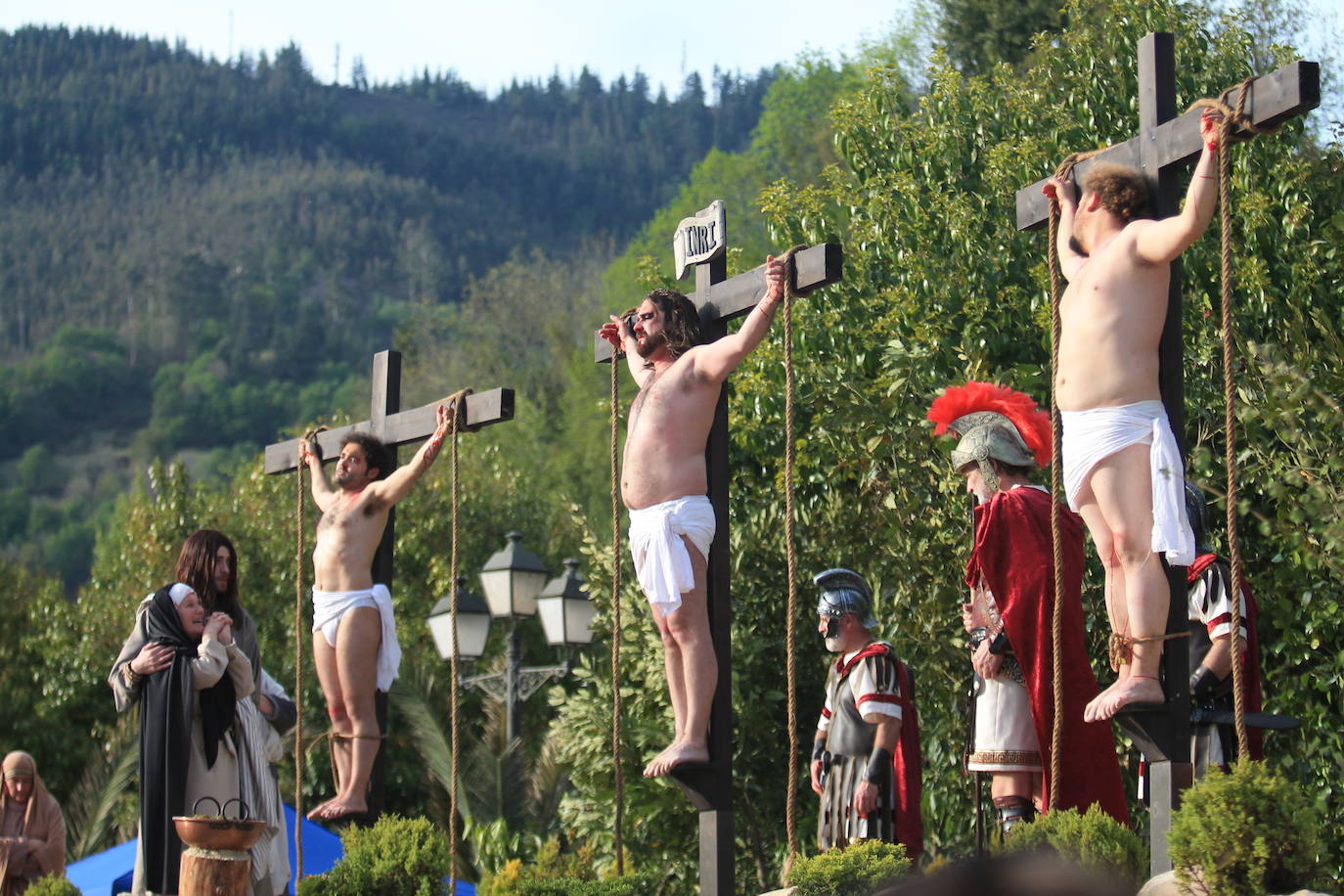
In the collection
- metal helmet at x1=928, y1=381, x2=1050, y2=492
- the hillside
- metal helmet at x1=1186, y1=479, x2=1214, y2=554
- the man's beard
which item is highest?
the hillside

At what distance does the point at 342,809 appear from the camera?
8867 mm

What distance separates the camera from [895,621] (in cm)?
1329

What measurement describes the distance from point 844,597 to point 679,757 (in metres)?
1.46

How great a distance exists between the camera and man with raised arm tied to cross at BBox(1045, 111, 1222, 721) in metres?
5.89

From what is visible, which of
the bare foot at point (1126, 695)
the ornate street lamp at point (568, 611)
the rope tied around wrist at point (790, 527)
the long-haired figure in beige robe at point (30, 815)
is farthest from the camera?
the ornate street lamp at point (568, 611)

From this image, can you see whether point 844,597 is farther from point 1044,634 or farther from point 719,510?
point 1044,634

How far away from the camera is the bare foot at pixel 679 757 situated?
6.95 metres

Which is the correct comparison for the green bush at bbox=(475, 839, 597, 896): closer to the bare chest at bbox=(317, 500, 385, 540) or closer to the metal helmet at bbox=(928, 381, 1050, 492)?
the bare chest at bbox=(317, 500, 385, 540)

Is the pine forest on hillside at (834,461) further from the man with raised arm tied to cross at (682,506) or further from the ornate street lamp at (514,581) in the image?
the man with raised arm tied to cross at (682,506)

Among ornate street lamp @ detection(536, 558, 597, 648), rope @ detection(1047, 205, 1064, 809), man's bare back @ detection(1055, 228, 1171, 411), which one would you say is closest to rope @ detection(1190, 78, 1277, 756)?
man's bare back @ detection(1055, 228, 1171, 411)

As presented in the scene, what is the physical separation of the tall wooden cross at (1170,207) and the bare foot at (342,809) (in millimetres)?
4247

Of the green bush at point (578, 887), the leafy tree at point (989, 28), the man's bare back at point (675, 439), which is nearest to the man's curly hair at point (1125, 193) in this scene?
the man's bare back at point (675, 439)

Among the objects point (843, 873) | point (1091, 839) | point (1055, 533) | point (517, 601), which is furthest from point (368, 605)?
point (517, 601)

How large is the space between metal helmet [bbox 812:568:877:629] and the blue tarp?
619 cm
